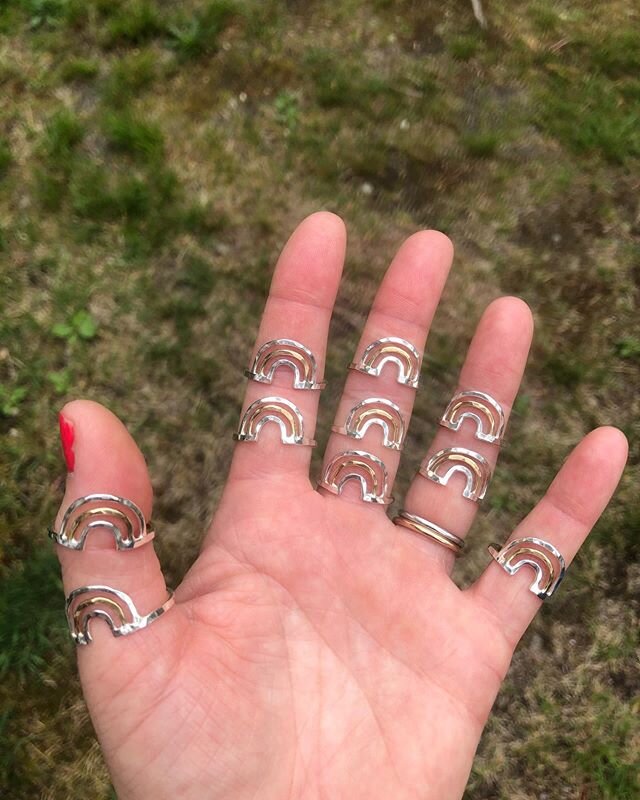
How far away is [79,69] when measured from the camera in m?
3.74

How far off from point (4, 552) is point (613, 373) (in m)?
2.96

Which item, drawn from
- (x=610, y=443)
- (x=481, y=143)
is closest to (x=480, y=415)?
(x=610, y=443)

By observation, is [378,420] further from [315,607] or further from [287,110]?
[287,110]

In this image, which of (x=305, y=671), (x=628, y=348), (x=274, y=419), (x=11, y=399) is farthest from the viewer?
(x=628, y=348)

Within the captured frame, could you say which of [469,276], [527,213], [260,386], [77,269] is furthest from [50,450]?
[527,213]

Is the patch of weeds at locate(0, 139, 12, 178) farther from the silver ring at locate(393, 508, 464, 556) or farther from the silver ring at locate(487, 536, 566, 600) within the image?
the silver ring at locate(487, 536, 566, 600)

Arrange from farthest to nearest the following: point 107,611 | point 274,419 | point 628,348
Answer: point 628,348 → point 274,419 → point 107,611

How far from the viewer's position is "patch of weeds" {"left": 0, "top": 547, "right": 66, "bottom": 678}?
323cm

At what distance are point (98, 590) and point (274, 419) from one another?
0.80 metres

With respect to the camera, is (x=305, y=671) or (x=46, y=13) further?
(x=46, y=13)

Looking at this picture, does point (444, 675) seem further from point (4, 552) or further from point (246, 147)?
point (246, 147)

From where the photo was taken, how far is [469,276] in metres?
3.63

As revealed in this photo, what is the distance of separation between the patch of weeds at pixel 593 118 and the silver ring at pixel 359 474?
7.09ft

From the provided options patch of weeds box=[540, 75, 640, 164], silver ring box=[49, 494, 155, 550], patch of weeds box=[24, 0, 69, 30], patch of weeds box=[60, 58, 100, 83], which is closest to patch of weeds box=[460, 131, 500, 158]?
patch of weeds box=[540, 75, 640, 164]
